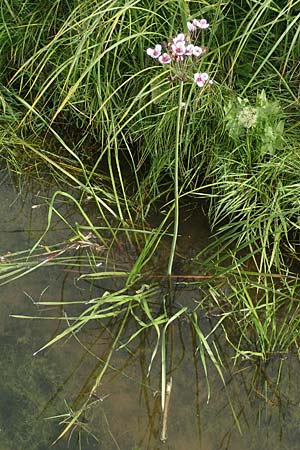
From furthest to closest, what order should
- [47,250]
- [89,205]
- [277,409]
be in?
[89,205], [47,250], [277,409]

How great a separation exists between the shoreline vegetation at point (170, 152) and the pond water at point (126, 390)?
0.04 m

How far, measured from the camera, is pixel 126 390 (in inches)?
81.9

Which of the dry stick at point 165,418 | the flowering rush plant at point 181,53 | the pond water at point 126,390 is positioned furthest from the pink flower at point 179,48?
the dry stick at point 165,418

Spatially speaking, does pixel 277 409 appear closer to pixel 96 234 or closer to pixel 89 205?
pixel 96 234

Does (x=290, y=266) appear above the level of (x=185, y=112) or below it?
below

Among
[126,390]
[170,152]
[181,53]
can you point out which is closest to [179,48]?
[181,53]

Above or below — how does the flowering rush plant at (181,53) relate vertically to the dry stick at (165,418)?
above

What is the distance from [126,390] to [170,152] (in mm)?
910

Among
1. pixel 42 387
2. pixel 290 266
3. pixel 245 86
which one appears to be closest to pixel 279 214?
pixel 290 266

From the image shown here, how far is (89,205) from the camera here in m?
2.63

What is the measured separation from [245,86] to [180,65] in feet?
1.50

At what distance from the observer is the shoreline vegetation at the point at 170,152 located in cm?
225

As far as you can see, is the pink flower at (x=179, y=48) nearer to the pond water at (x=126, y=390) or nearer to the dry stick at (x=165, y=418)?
the pond water at (x=126, y=390)

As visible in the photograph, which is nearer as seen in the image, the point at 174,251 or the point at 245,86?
the point at 174,251
